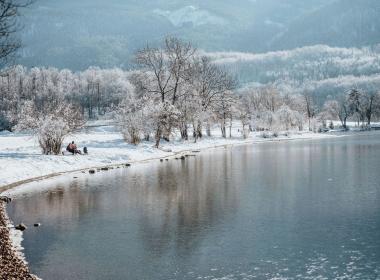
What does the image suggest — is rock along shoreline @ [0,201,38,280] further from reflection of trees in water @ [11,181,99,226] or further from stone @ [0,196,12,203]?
stone @ [0,196,12,203]

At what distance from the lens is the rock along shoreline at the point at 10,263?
14.0m

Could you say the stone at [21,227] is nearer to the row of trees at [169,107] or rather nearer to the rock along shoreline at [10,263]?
the rock along shoreline at [10,263]

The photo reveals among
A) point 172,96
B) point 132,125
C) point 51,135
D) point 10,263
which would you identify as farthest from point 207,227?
point 172,96

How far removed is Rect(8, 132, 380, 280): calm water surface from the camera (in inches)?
603

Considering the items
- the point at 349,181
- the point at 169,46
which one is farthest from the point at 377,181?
the point at 169,46

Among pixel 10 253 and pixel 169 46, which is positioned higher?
pixel 169 46

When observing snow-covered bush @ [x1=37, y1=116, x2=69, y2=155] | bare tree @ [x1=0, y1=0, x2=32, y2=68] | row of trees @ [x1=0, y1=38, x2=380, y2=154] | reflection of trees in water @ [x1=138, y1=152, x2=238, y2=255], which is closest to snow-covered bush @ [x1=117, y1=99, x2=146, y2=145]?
row of trees @ [x1=0, y1=38, x2=380, y2=154]

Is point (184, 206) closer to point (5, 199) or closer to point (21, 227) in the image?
point (21, 227)

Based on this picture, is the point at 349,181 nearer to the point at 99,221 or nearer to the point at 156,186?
the point at 156,186

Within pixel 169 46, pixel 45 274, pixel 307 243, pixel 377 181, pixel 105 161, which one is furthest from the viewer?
pixel 169 46

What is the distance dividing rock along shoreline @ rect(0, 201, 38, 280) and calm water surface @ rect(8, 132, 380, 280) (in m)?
0.49

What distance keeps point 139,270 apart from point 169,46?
64.2m

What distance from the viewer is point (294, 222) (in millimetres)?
20844

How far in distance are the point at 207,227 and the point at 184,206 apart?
16.1 feet
